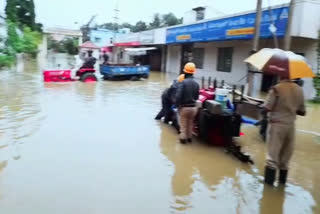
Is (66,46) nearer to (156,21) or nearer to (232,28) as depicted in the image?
(156,21)

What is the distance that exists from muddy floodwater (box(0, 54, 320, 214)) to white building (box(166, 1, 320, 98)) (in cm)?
536

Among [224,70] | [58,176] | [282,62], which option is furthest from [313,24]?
[58,176]

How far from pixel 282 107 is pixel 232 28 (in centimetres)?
1191

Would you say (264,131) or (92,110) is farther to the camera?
(92,110)

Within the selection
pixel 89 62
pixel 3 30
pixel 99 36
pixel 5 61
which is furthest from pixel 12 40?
pixel 99 36

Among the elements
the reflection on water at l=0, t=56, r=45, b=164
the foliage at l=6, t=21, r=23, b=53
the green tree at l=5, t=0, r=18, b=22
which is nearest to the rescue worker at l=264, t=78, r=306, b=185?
the reflection on water at l=0, t=56, r=45, b=164

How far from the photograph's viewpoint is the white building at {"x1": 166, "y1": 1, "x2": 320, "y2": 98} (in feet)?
39.8

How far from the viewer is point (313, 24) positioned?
1220cm

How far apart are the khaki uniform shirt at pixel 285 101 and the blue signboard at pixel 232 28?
753 centimetres

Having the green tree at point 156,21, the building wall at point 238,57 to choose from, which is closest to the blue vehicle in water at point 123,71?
the building wall at point 238,57

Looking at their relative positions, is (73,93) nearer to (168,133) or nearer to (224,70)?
(168,133)

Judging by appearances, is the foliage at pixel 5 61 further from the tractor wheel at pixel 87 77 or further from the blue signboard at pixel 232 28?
the blue signboard at pixel 232 28

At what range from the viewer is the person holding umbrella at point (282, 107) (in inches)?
169

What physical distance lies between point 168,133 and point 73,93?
251 inches
